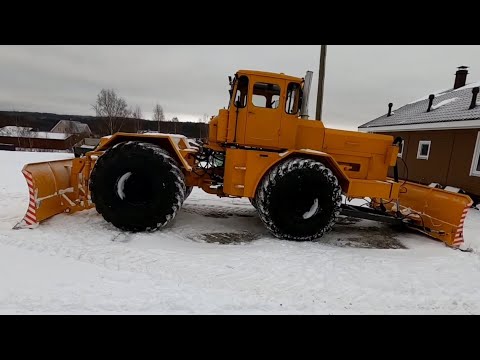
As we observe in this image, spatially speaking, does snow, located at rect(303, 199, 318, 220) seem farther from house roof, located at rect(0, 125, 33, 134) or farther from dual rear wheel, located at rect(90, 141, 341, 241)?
house roof, located at rect(0, 125, 33, 134)

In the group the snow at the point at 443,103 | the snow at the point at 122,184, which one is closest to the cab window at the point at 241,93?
the snow at the point at 122,184

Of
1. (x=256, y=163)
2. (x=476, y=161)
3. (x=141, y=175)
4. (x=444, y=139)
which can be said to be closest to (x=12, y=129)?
(x=141, y=175)

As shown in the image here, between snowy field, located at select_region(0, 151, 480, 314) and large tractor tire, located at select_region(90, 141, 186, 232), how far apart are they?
0.83 ft

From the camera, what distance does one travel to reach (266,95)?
5371 mm

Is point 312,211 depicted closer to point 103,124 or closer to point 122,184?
point 122,184

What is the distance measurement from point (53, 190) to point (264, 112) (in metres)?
3.89

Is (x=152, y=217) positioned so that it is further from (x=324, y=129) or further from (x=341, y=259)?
(x=324, y=129)

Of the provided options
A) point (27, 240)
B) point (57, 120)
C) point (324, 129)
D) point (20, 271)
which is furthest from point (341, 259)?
point (57, 120)

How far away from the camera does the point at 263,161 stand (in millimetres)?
5262

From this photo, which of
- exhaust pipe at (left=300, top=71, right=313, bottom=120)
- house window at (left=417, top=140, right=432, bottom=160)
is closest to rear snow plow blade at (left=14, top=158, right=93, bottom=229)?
exhaust pipe at (left=300, top=71, right=313, bottom=120)

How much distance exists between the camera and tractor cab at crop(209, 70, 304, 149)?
208 inches

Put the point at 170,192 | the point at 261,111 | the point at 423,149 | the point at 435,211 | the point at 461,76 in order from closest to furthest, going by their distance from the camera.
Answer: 1. the point at 170,192
2. the point at 261,111
3. the point at 435,211
4. the point at 423,149
5. the point at 461,76

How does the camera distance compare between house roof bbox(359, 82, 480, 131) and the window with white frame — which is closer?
the window with white frame

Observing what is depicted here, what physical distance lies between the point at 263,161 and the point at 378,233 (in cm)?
294
